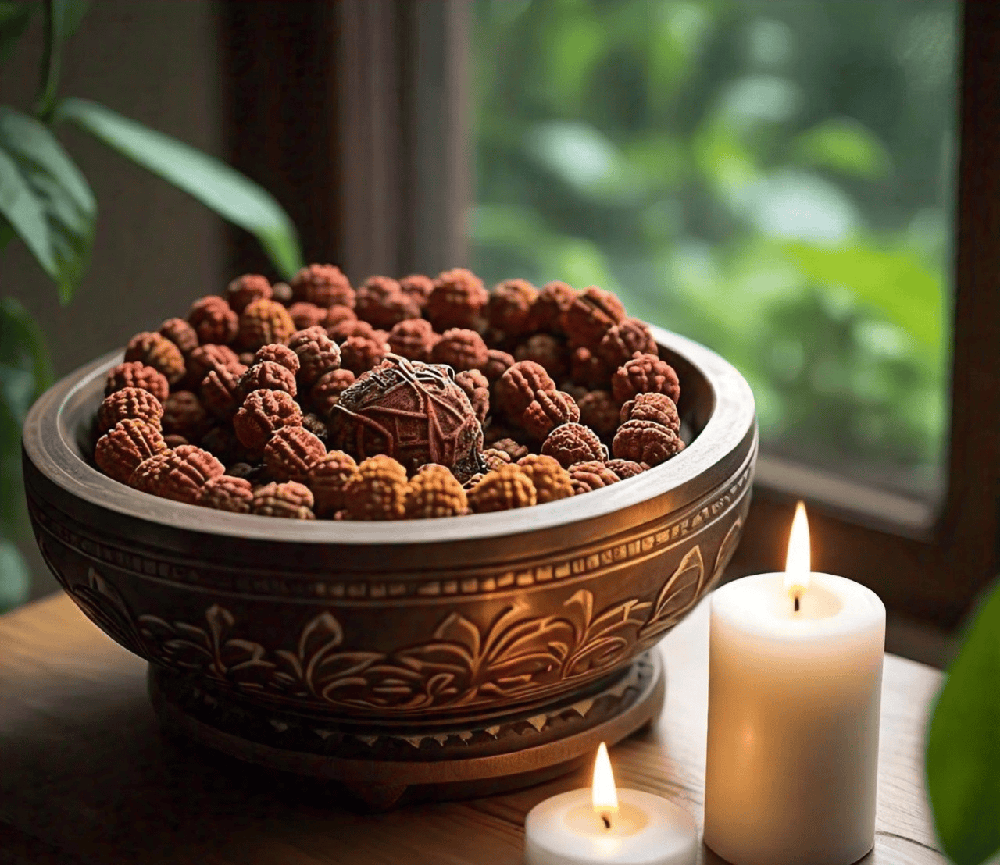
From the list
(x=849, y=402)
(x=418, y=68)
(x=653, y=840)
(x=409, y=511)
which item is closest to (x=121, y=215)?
(x=418, y=68)

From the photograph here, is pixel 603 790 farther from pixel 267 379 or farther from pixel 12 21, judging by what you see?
pixel 12 21

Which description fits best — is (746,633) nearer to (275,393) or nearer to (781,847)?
(781,847)

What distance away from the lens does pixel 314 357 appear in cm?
77

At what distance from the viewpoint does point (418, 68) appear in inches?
63.2

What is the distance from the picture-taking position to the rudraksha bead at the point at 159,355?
2.66 ft

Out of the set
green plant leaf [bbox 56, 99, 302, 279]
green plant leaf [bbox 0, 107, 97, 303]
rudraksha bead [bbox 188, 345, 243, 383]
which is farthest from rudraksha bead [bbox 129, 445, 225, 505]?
green plant leaf [bbox 56, 99, 302, 279]

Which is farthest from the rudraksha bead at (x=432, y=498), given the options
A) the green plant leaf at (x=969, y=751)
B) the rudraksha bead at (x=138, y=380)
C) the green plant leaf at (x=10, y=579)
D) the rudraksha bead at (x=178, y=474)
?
the green plant leaf at (x=10, y=579)

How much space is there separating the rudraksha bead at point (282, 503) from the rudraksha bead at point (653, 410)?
0.19 meters

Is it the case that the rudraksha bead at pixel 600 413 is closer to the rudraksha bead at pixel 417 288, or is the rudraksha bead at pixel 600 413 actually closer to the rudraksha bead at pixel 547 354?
the rudraksha bead at pixel 547 354

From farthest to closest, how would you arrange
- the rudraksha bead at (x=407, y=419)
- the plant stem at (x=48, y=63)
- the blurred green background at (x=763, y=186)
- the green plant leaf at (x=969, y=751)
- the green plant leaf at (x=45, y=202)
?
1. the blurred green background at (x=763, y=186)
2. the plant stem at (x=48, y=63)
3. the green plant leaf at (x=45, y=202)
4. the rudraksha bead at (x=407, y=419)
5. the green plant leaf at (x=969, y=751)

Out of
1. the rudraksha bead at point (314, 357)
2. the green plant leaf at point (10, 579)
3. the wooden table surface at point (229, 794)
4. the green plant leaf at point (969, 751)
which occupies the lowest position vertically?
the green plant leaf at point (10, 579)

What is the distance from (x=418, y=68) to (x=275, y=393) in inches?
38.1

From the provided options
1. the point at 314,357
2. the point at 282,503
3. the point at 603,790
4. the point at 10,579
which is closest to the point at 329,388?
the point at 314,357

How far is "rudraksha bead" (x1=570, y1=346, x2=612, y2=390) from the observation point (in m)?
0.81
